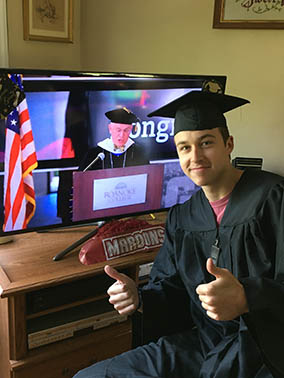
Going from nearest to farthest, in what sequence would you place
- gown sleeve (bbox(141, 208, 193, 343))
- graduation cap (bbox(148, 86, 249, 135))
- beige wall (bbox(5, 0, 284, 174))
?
graduation cap (bbox(148, 86, 249, 135)) < gown sleeve (bbox(141, 208, 193, 343)) < beige wall (bbox(5, 0, 284, 174))

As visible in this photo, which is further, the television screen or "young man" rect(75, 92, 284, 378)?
the television screen

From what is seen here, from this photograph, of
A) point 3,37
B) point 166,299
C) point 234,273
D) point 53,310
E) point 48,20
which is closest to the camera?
point 234,273

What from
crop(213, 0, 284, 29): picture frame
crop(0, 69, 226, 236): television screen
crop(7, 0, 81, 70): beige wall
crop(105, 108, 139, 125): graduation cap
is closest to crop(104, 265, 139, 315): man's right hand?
crop(0, 69, 226, 236): television screen

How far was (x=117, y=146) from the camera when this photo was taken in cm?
189

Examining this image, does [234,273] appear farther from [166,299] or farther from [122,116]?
[122,116]

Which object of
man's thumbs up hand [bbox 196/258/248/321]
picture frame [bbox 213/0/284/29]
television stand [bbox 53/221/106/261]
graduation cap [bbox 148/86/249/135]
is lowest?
television stand [bbox 53/221/106/261]

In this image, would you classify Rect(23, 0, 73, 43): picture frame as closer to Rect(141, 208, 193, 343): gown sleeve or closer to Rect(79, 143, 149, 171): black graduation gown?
Rect(79, 143, 149, 171): black graduation gown

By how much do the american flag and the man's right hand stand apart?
0.49 m

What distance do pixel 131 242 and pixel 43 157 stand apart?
0.52 metres

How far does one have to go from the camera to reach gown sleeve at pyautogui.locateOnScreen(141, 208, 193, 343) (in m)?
1.64

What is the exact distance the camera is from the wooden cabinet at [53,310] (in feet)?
5.49

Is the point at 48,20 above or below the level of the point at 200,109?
above

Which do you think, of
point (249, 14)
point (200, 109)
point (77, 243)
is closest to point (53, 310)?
point (77, 243)

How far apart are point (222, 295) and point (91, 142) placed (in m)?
0.90
